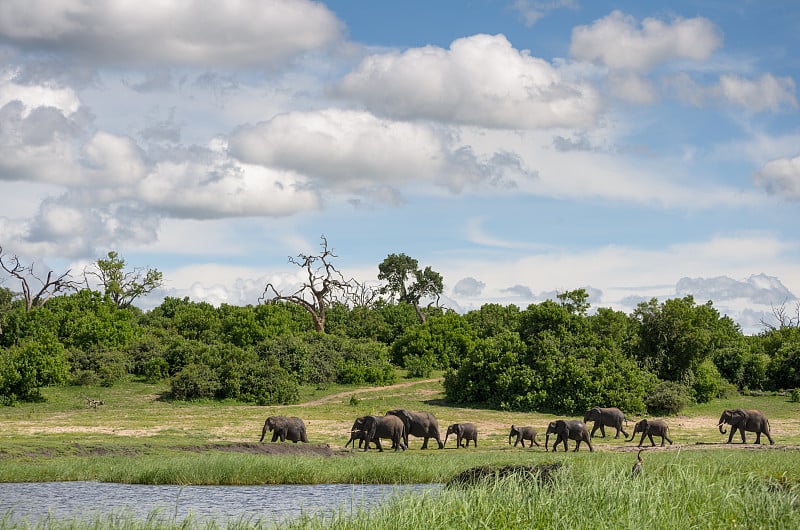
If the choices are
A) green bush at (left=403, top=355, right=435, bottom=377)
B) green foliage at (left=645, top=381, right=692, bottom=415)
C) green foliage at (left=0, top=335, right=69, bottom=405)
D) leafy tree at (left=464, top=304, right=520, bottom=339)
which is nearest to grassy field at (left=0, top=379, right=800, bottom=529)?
green foliage at (left=0, top=335, right=69, bottom=405)

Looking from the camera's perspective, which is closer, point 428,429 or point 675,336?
point 428,429

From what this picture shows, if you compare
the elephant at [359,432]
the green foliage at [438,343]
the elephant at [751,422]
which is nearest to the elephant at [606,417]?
the elephant at [751,422]

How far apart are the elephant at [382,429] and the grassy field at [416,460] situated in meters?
0.91

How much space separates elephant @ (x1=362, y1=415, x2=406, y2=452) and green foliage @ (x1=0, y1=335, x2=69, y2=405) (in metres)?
21.3

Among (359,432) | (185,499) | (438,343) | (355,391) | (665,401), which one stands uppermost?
(438,343)

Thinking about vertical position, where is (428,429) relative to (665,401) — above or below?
below

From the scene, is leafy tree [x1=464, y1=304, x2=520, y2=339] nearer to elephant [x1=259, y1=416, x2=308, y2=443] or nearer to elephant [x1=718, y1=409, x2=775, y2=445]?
elephant [x1=718, y1=409, x2=775, y2=445]

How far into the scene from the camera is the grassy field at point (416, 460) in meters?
13.5

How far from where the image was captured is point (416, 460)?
25.2 meters

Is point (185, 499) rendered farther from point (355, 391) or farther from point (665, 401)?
point (355, 391)

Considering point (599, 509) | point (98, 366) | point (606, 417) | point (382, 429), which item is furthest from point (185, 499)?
point (98, 366)

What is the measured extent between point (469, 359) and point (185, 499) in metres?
27.7

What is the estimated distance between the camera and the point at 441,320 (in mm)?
61688

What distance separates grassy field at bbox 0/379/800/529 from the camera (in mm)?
13508
